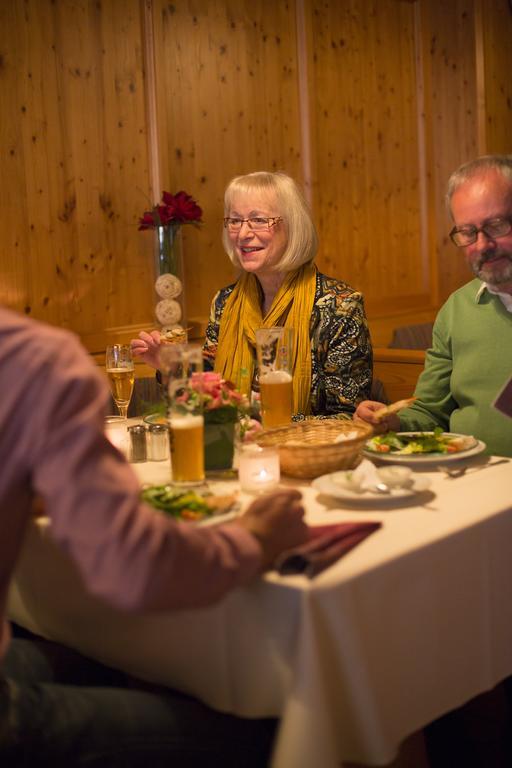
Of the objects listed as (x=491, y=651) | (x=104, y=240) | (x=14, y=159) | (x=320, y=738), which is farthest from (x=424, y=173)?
(x=320, y=738)

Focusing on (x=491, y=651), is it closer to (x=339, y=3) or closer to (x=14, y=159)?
(x=14, y=159)

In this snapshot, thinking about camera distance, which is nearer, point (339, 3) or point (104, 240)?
point (104, 240)

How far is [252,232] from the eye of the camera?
11.1 feet

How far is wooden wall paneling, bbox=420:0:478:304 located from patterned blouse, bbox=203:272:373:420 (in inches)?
126

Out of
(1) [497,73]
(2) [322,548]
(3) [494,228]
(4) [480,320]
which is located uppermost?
(1) [497,73]

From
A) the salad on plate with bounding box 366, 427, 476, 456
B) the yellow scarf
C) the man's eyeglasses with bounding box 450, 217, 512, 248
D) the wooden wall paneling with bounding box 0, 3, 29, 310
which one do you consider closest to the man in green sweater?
the man's eyeglasses with bounding box 450, 217, 512, 248

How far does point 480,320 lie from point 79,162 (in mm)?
2529

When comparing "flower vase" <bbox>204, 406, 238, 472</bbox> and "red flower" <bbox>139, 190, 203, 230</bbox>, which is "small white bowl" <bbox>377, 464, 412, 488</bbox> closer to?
"flower vase" <bbox>204, 406, 238, 472</bbox>

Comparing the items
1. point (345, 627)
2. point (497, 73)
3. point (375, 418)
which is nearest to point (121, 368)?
point (375, 418)

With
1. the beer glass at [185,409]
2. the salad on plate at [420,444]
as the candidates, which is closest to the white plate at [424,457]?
the salad on plate at [420,444]

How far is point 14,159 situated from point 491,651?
335 centimetres

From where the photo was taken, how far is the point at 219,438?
7.11ft

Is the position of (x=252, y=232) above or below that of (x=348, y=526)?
above

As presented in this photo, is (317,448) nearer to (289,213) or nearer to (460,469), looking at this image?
(460,469)
